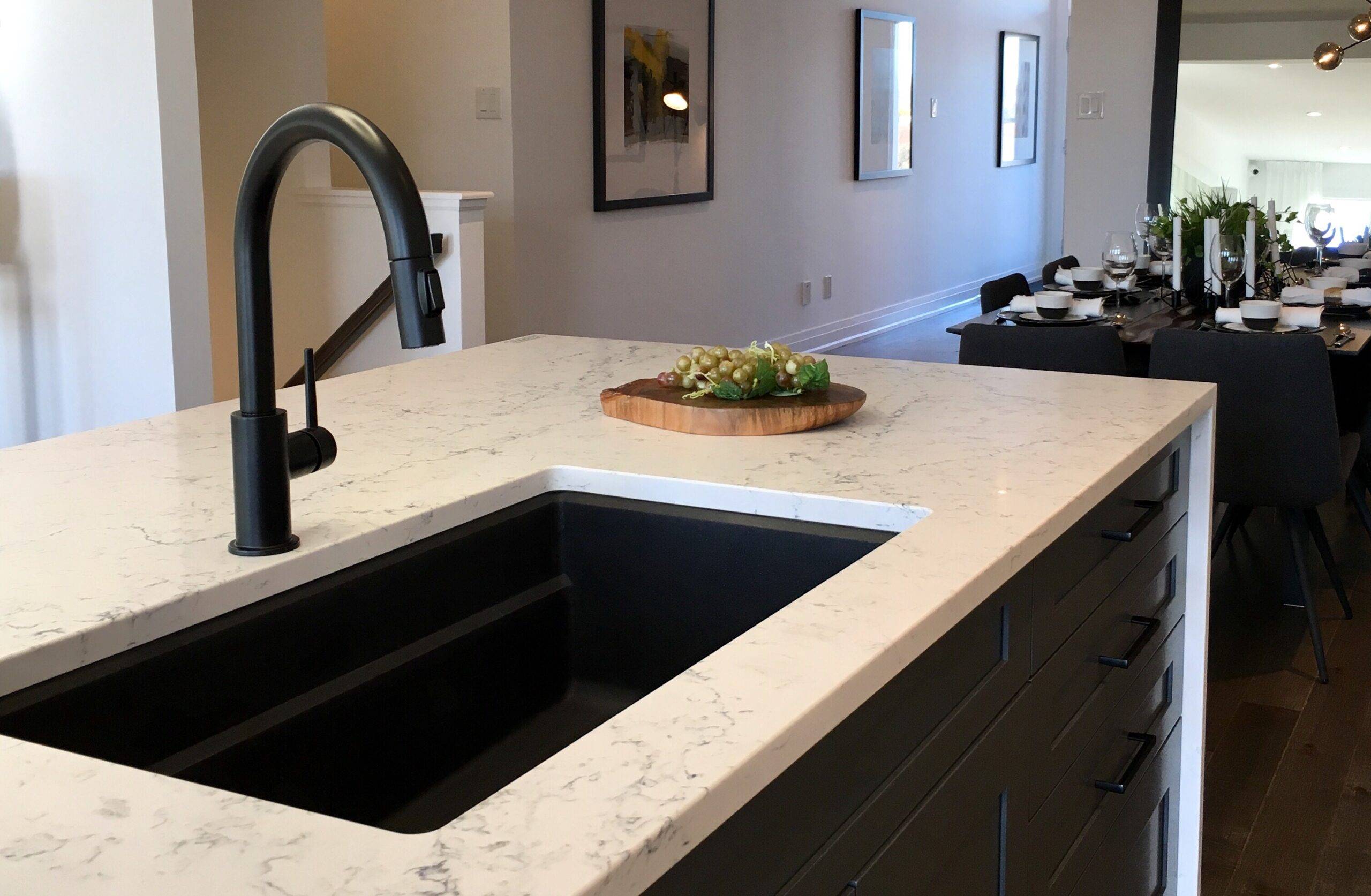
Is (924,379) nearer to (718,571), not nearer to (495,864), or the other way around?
(718,571)

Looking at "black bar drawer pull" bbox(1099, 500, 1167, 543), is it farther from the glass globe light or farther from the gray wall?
the glass globe light

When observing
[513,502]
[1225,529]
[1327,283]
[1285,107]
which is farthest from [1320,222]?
[513,502]

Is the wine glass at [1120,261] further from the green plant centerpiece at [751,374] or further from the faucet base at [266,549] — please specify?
the faucet base at [266,549]

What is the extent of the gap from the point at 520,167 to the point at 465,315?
0.95m

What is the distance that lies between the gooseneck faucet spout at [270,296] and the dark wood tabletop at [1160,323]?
2.51 metres

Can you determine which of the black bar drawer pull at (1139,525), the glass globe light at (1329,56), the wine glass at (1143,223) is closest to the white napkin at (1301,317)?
the wine glass at (1143,223)

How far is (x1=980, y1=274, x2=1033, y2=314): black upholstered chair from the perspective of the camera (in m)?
4.34

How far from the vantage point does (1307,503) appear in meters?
3.13

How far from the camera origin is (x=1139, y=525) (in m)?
1.66

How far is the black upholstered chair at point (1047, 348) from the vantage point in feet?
10.9

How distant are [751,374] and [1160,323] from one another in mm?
2463

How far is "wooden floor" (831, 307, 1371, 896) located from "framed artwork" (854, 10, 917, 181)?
4.34 meters

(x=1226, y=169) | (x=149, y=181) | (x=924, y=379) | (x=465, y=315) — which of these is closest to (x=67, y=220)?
(x=149, y=181)

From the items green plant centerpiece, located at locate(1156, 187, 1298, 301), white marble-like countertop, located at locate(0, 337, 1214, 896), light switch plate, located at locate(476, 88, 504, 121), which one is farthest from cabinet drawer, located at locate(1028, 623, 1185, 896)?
light switch plate, located at locate(476, 88, 504, 121)
